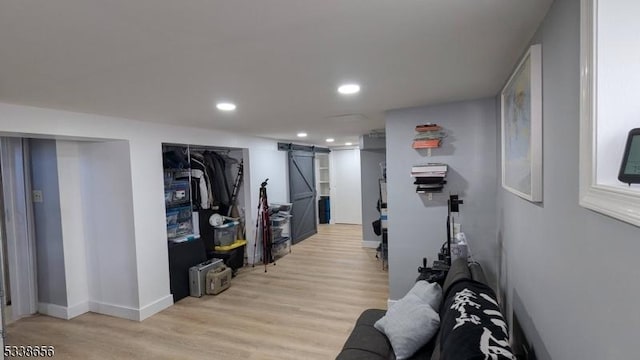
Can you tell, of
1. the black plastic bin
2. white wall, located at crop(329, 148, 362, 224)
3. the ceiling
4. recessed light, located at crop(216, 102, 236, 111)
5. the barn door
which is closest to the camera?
the ceiling

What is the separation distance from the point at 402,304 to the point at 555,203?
1280 millimetres

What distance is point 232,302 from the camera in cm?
395

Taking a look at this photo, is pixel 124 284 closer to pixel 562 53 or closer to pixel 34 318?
pixel 34 318

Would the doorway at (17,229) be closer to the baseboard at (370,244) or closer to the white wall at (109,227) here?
the white wall at (109,227)

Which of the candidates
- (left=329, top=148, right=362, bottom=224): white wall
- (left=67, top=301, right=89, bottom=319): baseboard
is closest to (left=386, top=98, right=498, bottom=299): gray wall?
(left=67, top=301, right=89, bottom=319): baseboard

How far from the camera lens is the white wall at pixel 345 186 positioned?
884 cm

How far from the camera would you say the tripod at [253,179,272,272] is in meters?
5.31

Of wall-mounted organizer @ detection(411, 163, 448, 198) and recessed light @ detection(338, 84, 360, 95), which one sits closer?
recessed light @ detection(338, 84, 360, 95)

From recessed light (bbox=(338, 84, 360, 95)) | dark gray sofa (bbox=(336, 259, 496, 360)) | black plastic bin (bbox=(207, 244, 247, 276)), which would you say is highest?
recessed light (bbox=(338, 84, 360, 95))

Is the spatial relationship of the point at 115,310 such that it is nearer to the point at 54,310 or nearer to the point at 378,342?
the point at 54,310

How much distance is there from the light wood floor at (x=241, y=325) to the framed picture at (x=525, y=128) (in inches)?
82.3

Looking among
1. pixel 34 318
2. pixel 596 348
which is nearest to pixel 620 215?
pixel 596 348

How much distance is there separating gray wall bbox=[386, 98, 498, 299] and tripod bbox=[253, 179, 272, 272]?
2.55 metres

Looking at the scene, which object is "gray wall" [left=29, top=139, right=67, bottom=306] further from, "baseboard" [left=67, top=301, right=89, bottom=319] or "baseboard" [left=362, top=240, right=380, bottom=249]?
"baseboard" [left=362, top=240, right=380, bottom=249]
